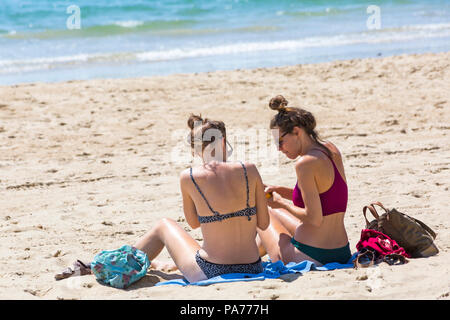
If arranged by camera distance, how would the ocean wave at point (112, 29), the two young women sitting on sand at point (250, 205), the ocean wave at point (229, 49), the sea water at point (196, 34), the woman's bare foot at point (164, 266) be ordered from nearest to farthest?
the two young women sitting on sand at point (250, 205), the woman's bare foot at point (164, 266), the sea water at point (196, 34), the ocean wave at point (229, 49), the ocean wave at point (112, 29)

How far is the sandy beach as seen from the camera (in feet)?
12.0

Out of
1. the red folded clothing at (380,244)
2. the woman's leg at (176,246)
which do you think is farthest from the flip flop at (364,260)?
the woman's leg at (176,246)

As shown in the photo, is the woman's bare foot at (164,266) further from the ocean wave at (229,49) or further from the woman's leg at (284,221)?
the ocean wave at (229,49)

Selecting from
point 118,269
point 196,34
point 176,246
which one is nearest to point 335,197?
point 176,246

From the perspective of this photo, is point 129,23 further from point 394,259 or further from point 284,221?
point 394,259

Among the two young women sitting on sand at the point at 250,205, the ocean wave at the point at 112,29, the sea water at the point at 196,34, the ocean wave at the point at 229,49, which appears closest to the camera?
the two young women sitting on sand at the point at 250,205

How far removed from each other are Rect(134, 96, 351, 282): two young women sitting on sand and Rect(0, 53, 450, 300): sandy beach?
0.68ft

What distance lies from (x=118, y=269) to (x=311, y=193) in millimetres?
1211

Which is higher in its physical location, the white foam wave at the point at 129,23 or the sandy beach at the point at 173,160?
the white foam wave at the point at 129,23

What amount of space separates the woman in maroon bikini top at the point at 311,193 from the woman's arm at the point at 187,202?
56 centimetres

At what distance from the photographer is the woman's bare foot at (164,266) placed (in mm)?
4145

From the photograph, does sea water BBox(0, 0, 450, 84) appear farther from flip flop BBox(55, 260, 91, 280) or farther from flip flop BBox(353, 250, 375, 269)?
flip flop BBox(353, 250, 375, 269)

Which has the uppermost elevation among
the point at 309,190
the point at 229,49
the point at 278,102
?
the point at 229,49

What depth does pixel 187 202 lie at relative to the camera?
373 cm
